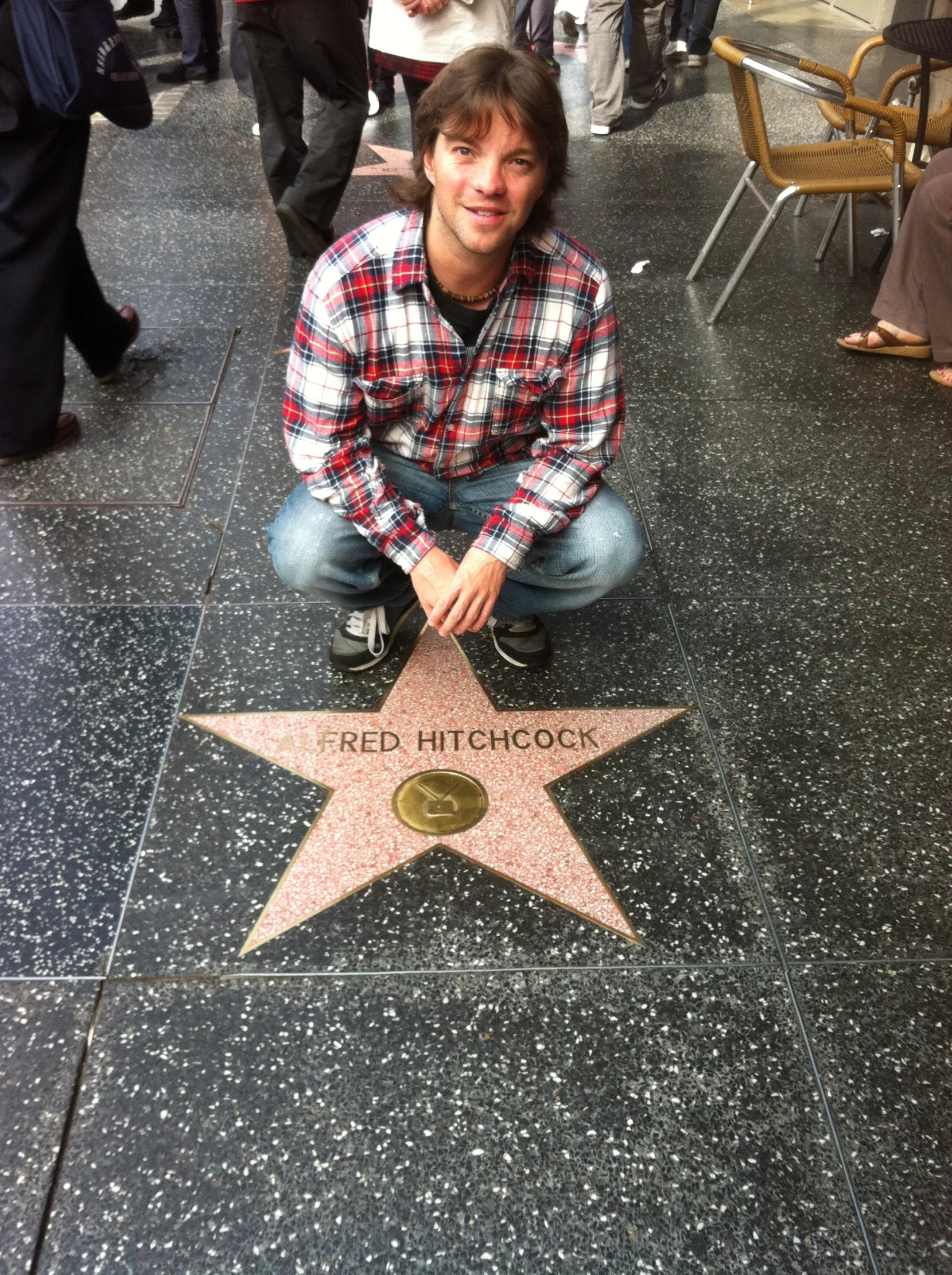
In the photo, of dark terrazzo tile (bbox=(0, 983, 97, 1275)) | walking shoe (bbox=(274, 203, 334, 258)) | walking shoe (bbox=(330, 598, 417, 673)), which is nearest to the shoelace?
walking shoe (bbox=(330, 598, 417, 673))

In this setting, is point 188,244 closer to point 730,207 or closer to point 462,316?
point 730,207

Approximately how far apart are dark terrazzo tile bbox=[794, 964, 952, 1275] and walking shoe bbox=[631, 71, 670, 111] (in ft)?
22.2

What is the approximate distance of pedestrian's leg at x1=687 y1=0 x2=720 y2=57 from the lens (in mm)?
7699

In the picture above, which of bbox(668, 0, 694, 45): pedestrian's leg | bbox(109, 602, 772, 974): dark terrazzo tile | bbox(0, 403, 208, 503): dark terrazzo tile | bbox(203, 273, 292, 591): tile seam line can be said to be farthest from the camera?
bbox(668, 0, 694, 45): pedestrian's leg

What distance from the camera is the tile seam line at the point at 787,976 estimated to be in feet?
4.60

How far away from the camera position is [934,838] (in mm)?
1938

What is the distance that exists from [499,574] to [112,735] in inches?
36.5

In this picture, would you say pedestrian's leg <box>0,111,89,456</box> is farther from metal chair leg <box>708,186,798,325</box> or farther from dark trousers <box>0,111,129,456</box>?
metal chair leg <box>708,186,798,325</box>

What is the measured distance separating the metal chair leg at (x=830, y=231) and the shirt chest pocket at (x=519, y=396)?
3083mm

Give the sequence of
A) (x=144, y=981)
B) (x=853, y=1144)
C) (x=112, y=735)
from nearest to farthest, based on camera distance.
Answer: (x=853, y=1144) < (x=144, y=981) < (x=112, y=735)

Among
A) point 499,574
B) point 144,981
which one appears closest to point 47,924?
point 144,981

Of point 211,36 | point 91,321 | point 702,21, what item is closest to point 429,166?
point 91,321

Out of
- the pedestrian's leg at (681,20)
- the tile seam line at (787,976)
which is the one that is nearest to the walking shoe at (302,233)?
the tile seam line at (787,976)

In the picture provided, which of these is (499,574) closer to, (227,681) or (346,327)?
(346,327)
